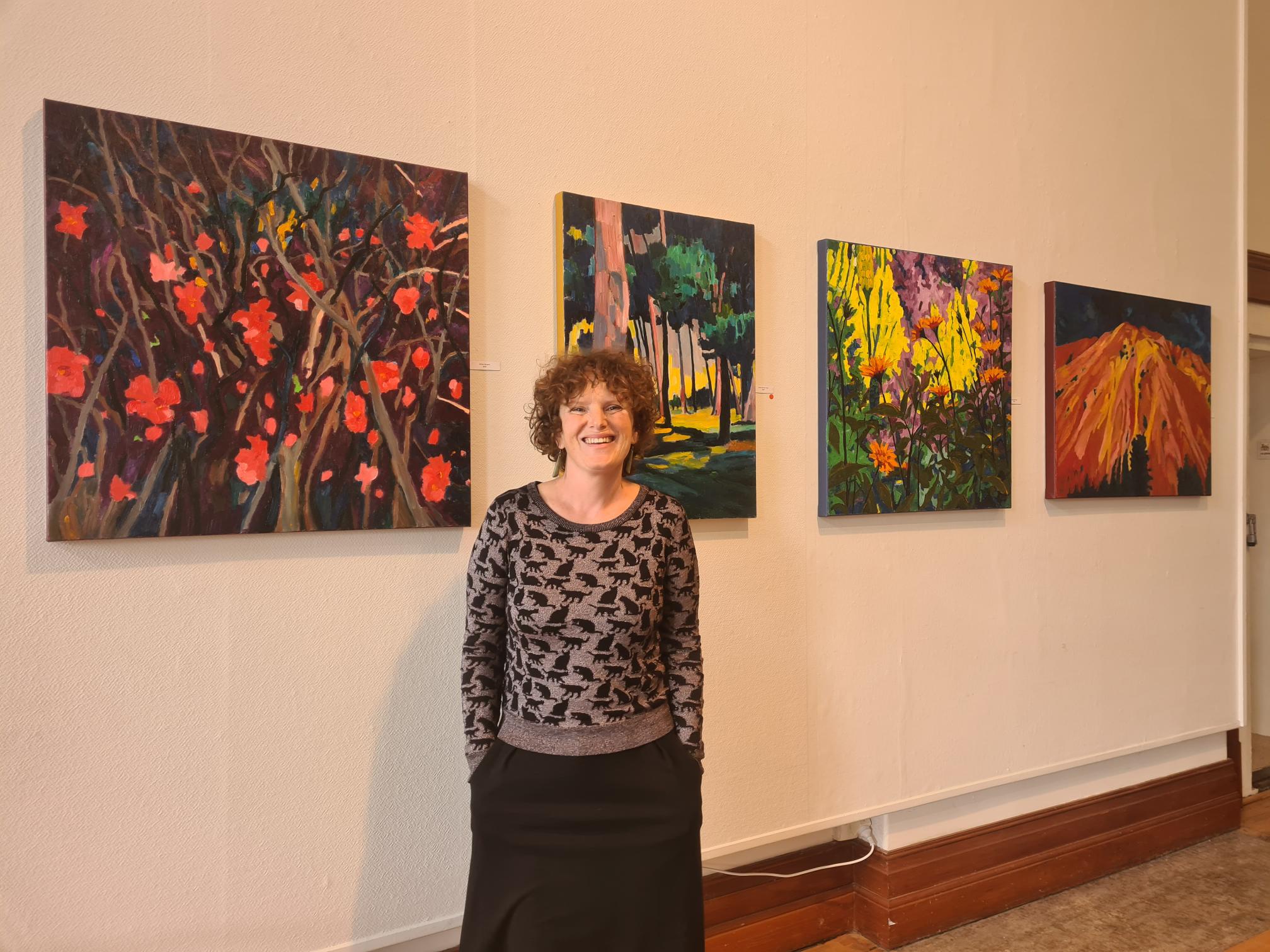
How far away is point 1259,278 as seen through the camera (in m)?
3.80

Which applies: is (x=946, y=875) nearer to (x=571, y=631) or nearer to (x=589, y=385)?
(x=571, y=631)

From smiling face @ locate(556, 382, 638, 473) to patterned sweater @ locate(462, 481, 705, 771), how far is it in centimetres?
12

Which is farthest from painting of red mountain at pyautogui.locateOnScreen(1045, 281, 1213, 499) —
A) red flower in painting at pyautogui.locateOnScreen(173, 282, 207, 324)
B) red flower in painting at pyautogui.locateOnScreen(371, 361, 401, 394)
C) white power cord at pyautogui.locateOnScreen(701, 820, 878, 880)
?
red flower in painting at pyautogui.locateOnScreen(173, 282, 207, 324)

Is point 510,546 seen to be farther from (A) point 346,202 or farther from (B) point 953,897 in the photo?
(B) point 953,897

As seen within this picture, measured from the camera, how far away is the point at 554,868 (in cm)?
169

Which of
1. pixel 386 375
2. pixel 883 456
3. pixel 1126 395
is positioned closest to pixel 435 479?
pixel 386 375

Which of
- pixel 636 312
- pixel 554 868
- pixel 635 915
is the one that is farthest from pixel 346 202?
pixel 635 915

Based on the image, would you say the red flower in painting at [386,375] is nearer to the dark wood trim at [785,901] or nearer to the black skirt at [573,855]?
the black skirt at [573,855]

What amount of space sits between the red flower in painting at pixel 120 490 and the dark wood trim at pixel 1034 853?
2290 millimetres

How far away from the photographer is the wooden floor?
2.67 metres

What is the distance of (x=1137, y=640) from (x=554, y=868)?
101 inches

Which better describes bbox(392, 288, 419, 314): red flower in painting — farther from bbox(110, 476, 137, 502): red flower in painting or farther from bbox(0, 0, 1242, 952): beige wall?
bbox(110, 476, 137, 502): red flower in painting

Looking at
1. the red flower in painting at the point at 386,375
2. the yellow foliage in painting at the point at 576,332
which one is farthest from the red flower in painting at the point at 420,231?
the yellow foliage in painting at the point at 576,332

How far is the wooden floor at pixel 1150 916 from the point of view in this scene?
267 centimetres
